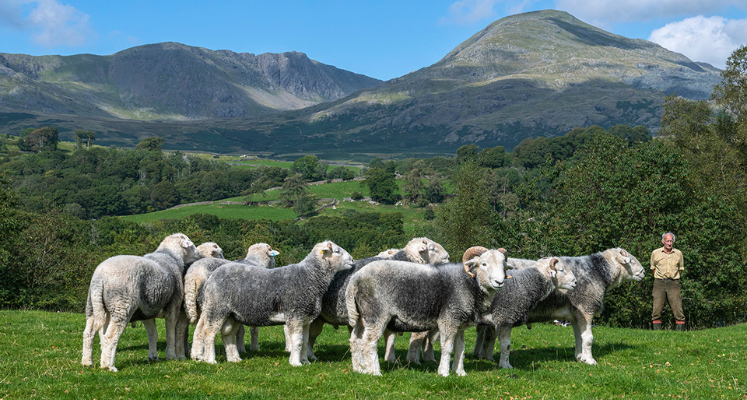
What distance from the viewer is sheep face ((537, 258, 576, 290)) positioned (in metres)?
12.8

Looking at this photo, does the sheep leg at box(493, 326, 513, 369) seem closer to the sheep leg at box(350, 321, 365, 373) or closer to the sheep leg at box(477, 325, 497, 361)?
the sheep leg at box(477, 325, 497, 361)

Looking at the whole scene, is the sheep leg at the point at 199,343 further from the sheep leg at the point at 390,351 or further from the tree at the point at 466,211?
the tree at the point at 466,211

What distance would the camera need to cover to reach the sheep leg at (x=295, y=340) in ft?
38.5

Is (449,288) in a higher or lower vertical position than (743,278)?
higher

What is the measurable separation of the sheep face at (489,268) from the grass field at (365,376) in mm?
1769

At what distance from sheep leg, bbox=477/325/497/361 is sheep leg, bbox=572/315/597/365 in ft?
6.56

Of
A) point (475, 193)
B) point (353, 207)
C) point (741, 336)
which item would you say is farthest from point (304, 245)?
point (741, 336)

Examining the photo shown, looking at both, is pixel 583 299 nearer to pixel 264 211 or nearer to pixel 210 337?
pixel 210 337

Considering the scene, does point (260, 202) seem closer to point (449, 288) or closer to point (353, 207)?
point (353, 207)

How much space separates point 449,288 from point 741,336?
10507mm

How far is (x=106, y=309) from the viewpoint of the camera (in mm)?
11453

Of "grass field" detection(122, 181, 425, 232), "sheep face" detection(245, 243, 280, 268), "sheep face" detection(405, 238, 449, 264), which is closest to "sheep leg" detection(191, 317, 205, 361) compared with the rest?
"sheep face" detection(245, 243, 280, 268)

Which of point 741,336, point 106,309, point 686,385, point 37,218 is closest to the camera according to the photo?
point 686,385

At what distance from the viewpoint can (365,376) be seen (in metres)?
10.5
